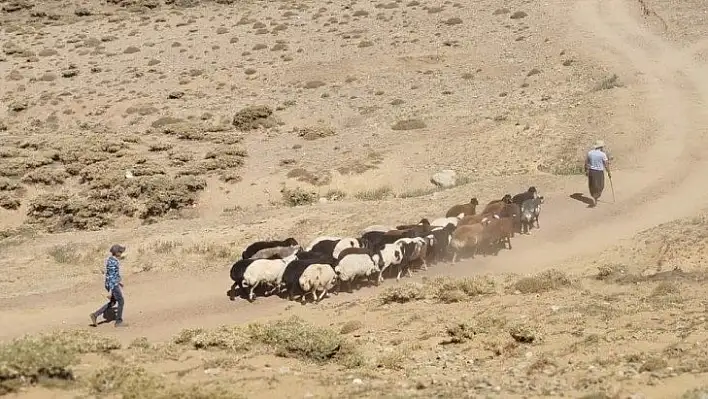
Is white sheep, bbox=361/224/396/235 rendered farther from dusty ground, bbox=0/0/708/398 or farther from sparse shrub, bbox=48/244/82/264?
sparse shrub, bbox=48/244/82/264

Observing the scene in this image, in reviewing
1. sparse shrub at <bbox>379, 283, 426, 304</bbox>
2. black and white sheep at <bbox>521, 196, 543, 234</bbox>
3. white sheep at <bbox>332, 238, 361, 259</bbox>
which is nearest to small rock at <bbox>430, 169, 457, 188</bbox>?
black and white sheep at <bbox>521, 196, 543, 234</bbox>

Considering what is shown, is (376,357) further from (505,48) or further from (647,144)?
(505,48)

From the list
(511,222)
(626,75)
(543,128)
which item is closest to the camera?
(511,222)

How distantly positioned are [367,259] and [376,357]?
14.0 ft

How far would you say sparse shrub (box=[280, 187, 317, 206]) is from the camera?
81.9 feet

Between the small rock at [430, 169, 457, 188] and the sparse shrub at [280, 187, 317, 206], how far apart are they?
4233 millimetres

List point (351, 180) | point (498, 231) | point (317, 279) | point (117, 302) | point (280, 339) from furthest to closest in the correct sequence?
point (351, 180) → point (498, 231) → point (317, 279) → point (117, 302) → point (280, 339)

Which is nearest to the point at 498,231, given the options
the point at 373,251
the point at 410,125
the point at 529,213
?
the point at 529,213

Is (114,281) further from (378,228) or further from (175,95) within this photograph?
(175,95)

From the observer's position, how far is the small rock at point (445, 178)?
24.7m

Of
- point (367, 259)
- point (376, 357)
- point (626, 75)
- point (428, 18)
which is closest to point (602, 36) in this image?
point (626, 75)

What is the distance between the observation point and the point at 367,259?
14.9 m

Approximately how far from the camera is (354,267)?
1474 centimetres

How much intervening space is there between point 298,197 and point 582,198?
32.0ft
